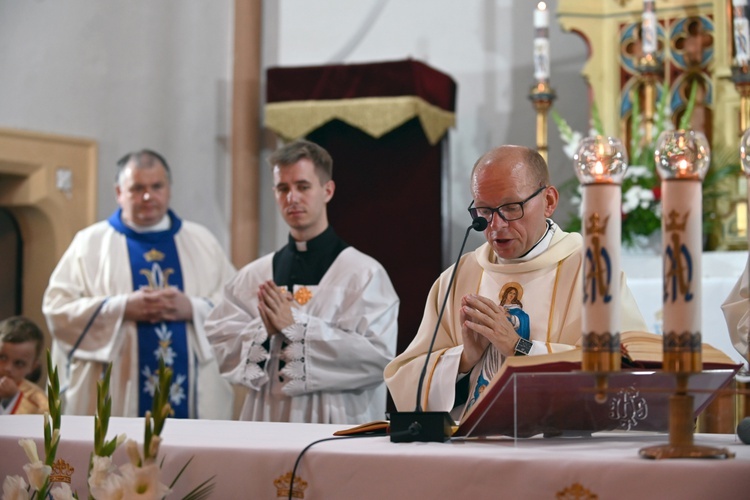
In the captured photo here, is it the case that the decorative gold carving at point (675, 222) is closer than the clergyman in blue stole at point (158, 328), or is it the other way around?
the decorative gold carving at point (675, 222)

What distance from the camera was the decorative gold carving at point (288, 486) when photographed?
2.51 meters

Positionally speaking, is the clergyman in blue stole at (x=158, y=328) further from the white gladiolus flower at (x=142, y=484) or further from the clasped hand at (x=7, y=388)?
the white gladiolus flower at (x=142, y=484)

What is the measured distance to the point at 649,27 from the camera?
244 inches

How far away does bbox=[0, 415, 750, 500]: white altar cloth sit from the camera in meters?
2.18

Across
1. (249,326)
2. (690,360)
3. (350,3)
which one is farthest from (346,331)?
(350,3)

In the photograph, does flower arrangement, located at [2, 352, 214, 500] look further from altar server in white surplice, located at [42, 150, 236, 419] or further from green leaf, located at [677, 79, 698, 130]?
green leaf, located at [677, 79, 698, 130]

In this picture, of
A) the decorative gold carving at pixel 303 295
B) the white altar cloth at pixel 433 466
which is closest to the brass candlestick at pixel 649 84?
the decorative gold carving at pixel 303 295

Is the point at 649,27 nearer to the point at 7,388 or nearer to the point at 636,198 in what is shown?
the point at 636,198

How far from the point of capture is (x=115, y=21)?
8.07m

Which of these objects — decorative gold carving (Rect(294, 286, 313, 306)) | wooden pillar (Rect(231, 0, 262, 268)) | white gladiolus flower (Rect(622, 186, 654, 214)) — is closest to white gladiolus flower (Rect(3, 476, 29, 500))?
decorative gold carving (Rect(294, 286, 313, 306))

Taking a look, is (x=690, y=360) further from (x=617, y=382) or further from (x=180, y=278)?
(x=180, y=278)

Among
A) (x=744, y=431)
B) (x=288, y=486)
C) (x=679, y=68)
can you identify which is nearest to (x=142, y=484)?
(x=288, y=486)

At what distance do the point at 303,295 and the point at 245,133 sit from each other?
3.43 metres

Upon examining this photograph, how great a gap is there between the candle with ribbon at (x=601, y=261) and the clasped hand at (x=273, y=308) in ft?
8.71
